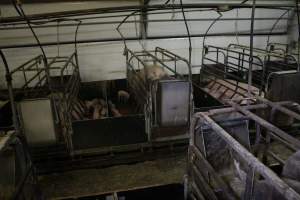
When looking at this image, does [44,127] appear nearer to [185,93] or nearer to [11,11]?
[185,93]

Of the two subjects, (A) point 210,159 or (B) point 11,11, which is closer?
(A) point 210,159

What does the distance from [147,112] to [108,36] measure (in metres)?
2.26

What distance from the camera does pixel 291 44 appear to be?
5.51 m

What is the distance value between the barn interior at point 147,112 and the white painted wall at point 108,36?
0.02 meters

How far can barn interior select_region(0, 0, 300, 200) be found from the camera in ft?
5.48

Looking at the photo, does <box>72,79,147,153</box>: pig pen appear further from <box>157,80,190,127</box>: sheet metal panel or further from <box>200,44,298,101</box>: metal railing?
<box>200,44,298,101</box>: metal railing

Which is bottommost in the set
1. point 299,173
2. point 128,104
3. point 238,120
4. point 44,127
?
point 128,104

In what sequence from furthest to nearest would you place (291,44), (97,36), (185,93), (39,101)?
(291,44) < (97,36) < (185,93) < (39,101)

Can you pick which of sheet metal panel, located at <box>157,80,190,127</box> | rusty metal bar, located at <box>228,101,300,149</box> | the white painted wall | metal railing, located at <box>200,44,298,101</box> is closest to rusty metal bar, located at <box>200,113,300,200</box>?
rusty metal bar, located at <box>228,101,300,149</box>

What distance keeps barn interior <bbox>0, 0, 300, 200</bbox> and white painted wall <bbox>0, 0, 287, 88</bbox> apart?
2 centimetres

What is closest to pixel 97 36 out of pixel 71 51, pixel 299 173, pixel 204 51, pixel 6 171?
pixel 71 51

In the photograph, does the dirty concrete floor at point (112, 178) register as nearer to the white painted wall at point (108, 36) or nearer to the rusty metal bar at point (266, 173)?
the rusty metal bar at point (266, 173)

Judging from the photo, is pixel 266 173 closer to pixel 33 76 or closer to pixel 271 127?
pixel 271 127

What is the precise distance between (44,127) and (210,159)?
172 cm
